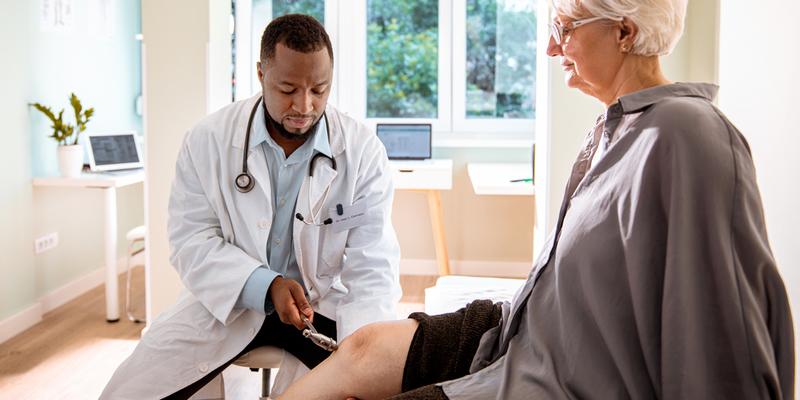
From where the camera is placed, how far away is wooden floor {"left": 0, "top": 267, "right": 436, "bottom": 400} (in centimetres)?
268

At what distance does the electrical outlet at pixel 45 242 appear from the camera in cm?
348

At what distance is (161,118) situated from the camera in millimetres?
2891

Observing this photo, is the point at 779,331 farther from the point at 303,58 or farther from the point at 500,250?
the point at 500,250

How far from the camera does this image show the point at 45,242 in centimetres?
355

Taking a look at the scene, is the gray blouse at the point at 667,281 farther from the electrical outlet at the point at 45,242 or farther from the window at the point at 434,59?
the window at the point at 434,59

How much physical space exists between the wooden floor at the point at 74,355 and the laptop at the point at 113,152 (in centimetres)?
65

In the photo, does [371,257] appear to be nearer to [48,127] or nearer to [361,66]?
[48,127]

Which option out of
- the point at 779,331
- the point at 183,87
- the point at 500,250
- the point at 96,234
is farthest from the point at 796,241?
the point at 96,234

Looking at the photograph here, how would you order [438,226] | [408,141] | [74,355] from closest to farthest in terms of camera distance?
1. [74,355]
2. [438,226]
3. [408,141]

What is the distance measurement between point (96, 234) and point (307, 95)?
278 centimetres

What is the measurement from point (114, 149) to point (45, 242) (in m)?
0.54

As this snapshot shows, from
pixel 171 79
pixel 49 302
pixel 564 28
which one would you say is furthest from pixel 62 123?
pixel 564 28

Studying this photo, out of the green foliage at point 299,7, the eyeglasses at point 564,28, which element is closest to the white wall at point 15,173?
the green foliage at point 299,7

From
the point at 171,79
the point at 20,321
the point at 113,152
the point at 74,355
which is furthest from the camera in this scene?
the point at 113,152
